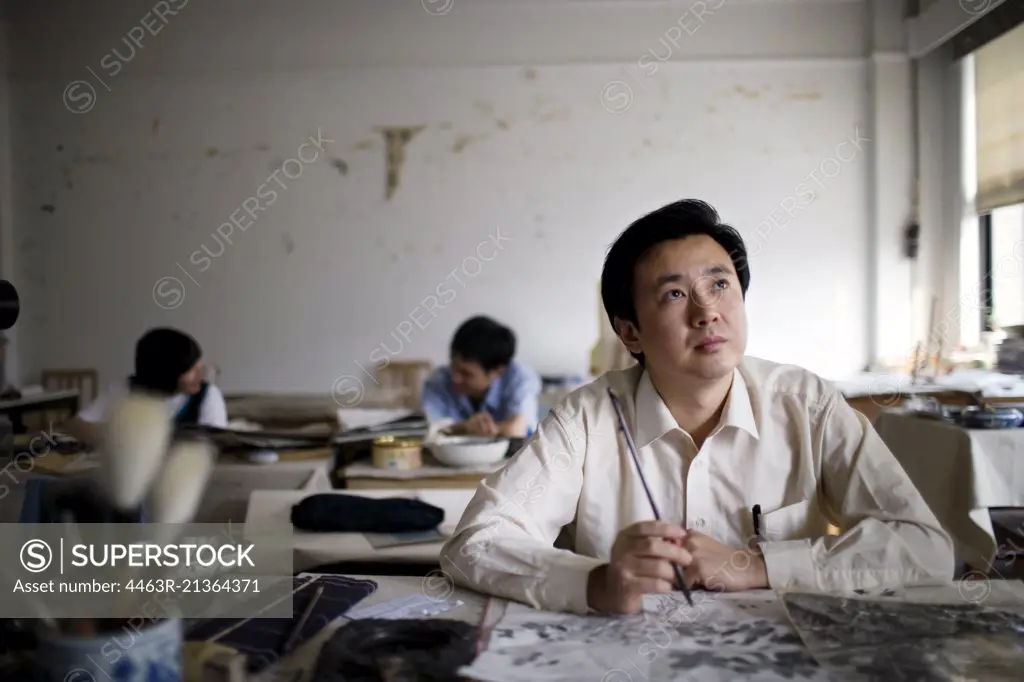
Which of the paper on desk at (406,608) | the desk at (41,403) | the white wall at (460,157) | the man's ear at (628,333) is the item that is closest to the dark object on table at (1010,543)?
the man's ear at (628,333)

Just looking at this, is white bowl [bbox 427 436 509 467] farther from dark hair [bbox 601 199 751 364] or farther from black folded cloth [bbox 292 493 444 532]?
dark hair [bbox 601 199 751 364]

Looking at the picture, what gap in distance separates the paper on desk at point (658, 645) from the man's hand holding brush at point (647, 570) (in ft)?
0.07

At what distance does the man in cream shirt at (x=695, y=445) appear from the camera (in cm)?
115

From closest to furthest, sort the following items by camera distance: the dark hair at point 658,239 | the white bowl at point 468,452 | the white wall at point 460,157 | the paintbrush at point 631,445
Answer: the paintbrush at point 631,445
the dark hair at point 658,239
the white bowl at point 468,452
the white wall at point 460,157

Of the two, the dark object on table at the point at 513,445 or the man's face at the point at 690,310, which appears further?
the dark object on table at the point at 513,445

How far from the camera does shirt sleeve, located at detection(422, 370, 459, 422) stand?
10.8ft

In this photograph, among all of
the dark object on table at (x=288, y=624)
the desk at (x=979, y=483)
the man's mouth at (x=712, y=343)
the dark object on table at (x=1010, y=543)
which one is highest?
the man's mouth at (x=712, y=343)

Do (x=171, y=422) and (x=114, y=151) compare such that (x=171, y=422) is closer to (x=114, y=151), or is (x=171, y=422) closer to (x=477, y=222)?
(x=477, y=222)

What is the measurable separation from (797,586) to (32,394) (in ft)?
14.7

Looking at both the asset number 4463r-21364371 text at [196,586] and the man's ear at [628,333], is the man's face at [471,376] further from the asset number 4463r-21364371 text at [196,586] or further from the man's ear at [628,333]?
the asset number 4463r-21364371 text at [196,586]

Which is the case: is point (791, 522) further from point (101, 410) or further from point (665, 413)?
point (101, 410)

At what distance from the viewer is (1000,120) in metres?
4.46

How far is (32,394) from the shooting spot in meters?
4.38

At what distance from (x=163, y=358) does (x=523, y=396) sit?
1.30m
